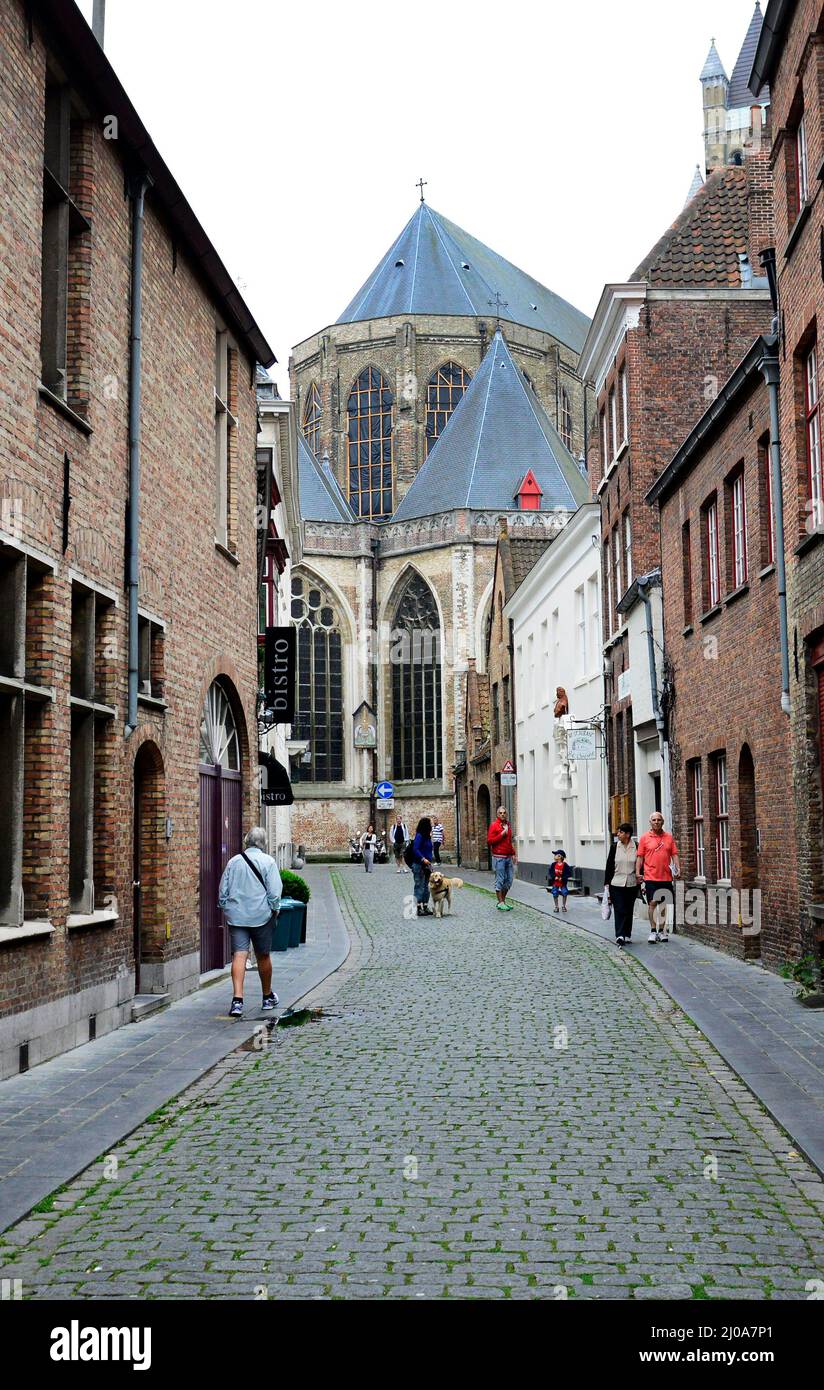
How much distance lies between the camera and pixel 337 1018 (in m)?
11.3

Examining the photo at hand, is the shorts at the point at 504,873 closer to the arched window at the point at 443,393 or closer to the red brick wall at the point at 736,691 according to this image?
the red brick wall at the point at 736,691

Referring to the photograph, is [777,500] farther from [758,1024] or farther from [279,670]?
[279,670]

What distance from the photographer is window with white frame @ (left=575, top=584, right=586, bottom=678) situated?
3028 cm

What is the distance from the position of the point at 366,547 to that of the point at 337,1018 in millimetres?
50485

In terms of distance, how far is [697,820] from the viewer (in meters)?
19.1

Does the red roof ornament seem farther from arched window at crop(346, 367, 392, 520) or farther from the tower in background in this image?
the tower in background

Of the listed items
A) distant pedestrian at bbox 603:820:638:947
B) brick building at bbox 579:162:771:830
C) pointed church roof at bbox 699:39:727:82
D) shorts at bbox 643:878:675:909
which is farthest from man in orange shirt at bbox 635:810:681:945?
pointed church roof at bbox 699:39:727:82

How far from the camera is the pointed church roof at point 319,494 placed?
62.4m

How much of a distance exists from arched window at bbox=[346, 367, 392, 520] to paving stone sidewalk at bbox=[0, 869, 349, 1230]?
5574 centimetres

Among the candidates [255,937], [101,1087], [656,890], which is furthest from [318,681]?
[101,1087]

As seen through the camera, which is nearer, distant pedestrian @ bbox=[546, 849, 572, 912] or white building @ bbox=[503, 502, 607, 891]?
distant pedestrian @ bbox=[546, 849, 572, 912]

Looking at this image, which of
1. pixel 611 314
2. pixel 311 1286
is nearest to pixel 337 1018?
pixel 311 1286

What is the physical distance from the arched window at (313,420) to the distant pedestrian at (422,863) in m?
47.0

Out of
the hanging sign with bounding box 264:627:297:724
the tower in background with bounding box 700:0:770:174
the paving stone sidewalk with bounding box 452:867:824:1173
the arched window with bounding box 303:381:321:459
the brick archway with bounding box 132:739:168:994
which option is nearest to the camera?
the paving stone sidewalk with bounding box 452:867:824:1173
